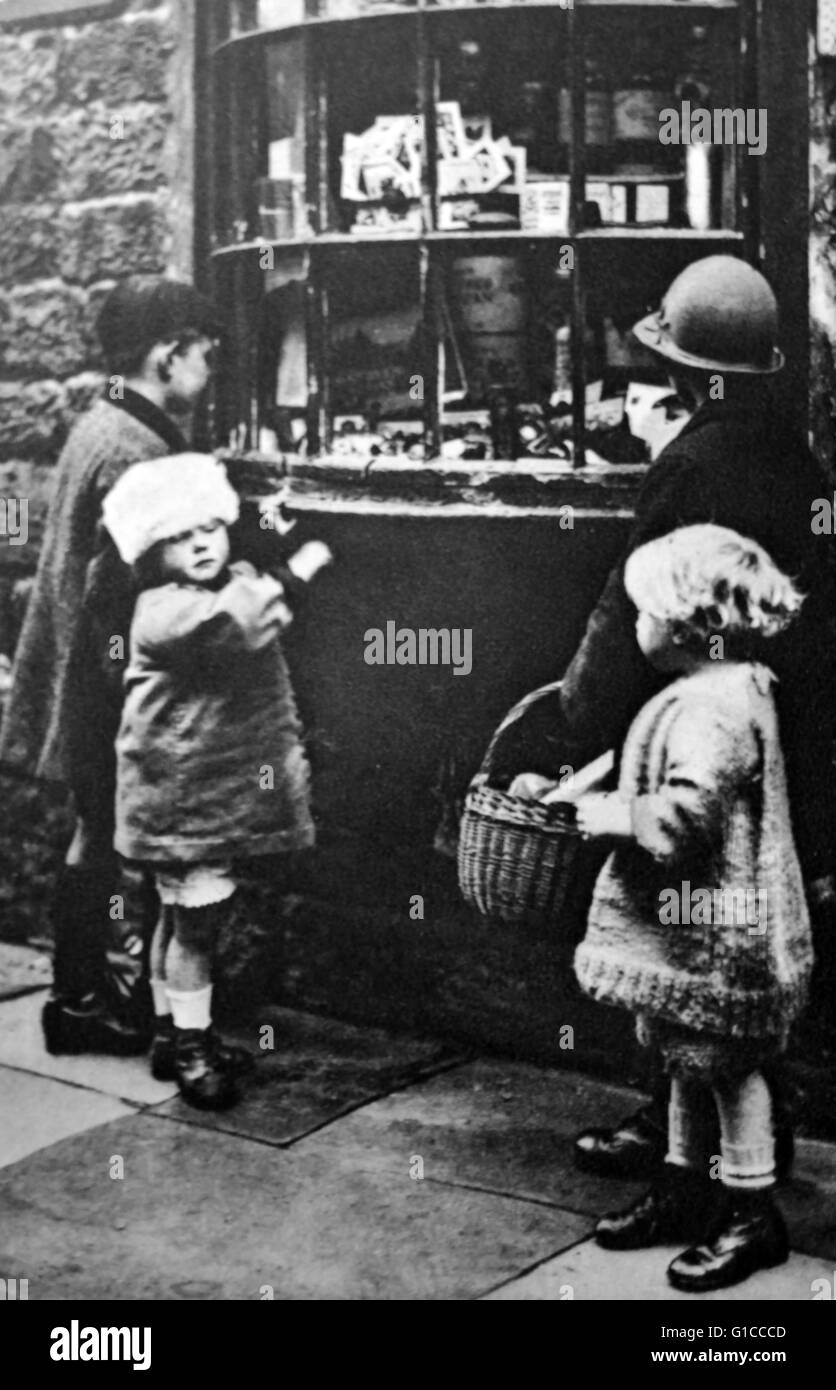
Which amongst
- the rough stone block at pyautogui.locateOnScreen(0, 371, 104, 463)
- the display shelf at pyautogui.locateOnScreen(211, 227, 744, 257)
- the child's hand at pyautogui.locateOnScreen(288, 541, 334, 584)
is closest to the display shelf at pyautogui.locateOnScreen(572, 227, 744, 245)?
the display shelf at pyautogui.locateOnScreen(211, 227, 744, 257)

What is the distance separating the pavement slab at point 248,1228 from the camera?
12.0 feet

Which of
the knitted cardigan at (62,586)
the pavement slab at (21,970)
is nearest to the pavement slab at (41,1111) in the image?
the pavement slab at (21,970)

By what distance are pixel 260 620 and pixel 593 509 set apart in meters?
0.86

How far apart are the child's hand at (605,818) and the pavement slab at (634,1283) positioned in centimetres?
84

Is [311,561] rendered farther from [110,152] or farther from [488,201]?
[110,152]

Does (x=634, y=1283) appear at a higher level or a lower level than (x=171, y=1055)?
lower

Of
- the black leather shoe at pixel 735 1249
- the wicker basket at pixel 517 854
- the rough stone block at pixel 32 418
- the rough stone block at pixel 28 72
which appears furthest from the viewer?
the rough stone block at pixel 32 418

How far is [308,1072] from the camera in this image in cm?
450

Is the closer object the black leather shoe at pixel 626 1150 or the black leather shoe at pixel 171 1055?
the black leather shoe at pixel 626 1150

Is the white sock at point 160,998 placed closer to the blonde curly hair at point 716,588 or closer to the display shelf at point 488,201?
the display shelf at point 488,201

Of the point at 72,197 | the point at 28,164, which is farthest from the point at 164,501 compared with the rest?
the point at 28,164

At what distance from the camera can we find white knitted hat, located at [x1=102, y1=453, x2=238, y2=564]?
4.42 m

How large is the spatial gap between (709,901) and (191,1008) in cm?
144
